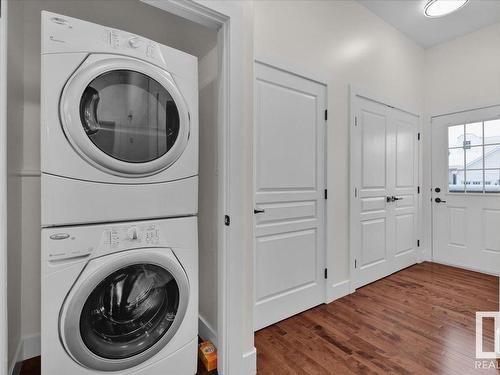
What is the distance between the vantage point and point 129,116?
124 cm

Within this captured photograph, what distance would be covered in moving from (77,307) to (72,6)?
72.4 inches

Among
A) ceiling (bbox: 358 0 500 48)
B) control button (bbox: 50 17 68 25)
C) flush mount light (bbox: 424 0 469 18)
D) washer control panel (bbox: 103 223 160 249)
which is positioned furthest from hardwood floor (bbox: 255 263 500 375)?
ceiling (bbox: 358 0 500 48)

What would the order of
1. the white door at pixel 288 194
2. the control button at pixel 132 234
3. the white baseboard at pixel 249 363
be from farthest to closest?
the white door at pixel 288 194
the white baseboard at pixel 249 363
the control button at pixel 132 234

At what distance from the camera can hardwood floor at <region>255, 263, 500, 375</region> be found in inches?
61.7

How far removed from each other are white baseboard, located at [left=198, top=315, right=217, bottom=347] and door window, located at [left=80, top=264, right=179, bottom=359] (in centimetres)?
46

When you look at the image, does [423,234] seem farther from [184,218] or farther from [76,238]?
[76,238]

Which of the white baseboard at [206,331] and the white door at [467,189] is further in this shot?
the white door at [467,189]

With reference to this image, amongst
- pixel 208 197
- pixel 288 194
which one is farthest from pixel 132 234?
pixel 288 194

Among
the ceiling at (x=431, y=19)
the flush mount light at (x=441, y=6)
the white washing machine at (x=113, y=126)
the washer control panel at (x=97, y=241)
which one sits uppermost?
the ceiling at (x=431, y=19)

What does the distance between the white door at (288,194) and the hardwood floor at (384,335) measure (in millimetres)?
214

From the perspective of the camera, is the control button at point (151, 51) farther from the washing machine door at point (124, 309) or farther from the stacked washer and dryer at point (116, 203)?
the washing machine door at point (124, 309)

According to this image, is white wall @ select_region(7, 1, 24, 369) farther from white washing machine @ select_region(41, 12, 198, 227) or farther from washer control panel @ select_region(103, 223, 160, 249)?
washer control panel @ select_region(103, 223, 160, 249)

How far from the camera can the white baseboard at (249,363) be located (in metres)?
1.45
